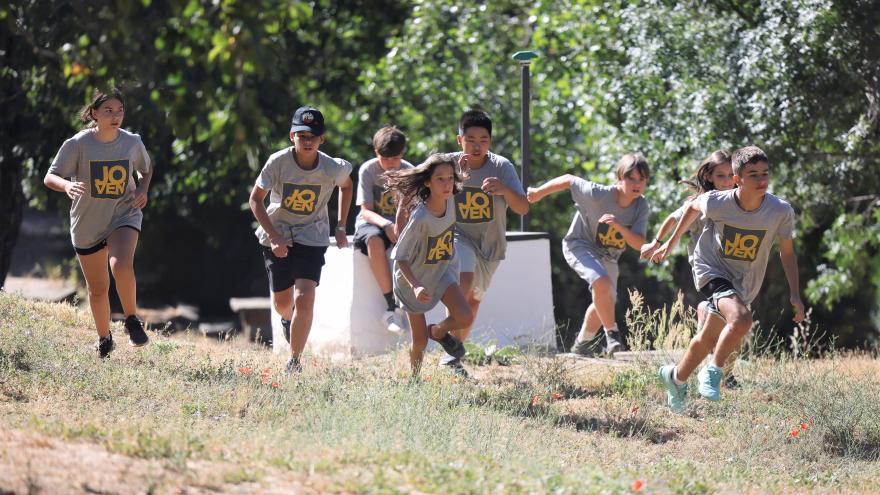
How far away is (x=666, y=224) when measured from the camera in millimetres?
8438

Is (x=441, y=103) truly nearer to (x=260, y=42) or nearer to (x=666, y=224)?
(x=666, y=224)

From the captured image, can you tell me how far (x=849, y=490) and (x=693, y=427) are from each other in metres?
1.35

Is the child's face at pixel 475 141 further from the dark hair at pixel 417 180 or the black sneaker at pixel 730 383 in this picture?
the black sneaker at pixel 730 383

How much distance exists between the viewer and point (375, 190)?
9836 millimetres

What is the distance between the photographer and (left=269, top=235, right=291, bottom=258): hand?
27.4ft

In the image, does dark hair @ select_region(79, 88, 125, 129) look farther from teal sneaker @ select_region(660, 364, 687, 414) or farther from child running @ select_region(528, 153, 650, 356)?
teal sneaker @ select_region(660, 364, 687, 414)

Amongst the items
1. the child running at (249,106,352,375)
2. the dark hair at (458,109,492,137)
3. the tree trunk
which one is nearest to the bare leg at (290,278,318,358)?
the child running at (249,106,352,375)

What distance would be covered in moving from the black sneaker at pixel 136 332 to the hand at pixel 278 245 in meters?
1.06

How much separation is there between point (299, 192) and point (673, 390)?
2.86 meters

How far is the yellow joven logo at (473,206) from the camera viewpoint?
8.86m

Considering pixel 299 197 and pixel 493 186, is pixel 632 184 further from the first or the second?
pixel 299 197

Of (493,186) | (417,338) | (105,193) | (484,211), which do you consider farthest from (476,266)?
(105,193)

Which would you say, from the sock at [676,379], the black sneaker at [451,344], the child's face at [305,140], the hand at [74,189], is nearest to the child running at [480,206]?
the black sneaker at [451,344]

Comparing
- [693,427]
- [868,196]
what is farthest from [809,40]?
[693,427]
